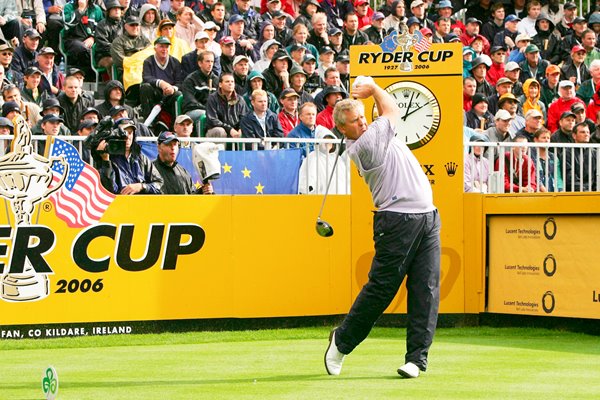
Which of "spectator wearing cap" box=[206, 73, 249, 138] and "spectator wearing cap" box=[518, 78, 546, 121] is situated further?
"spectator wearing cap" box=[518, 78, 546, 121]

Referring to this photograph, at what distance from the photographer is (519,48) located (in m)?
23.7

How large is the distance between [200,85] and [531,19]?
10444 millimetres

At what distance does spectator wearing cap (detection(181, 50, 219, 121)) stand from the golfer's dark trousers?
8149 millimetres

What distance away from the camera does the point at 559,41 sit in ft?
A: 80.5

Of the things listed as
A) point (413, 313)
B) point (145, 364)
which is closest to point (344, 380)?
point (413, 313)

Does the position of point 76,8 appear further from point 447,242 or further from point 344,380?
point 344,380

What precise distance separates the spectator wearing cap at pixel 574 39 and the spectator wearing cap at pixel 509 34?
3.10ft

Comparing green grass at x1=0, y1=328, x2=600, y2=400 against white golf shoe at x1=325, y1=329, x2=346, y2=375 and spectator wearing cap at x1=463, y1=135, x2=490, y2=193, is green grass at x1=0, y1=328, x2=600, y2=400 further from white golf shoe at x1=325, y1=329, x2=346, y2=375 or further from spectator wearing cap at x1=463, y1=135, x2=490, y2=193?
spectator wearing cap at x1=463, y1=135, x2=490, y2=193

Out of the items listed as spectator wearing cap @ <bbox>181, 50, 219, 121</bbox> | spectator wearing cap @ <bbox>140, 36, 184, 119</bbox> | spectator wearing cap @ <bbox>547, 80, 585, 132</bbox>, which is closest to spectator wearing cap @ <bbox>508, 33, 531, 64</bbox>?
spectator wearing cap @ <bbox>547, 80, 585, 132</bbox>

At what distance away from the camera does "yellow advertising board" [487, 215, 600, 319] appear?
12.6m

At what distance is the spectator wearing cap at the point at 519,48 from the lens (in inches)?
916

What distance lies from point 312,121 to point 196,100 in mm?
2618

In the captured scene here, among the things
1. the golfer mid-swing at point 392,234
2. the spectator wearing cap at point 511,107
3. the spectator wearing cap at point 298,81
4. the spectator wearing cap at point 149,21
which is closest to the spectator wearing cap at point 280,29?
the spectator wearing cap at point 149,21

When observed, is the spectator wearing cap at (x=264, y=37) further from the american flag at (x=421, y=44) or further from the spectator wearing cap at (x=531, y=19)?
the american flag at (x=421, y=44)
